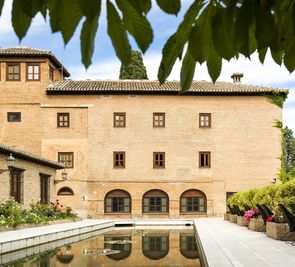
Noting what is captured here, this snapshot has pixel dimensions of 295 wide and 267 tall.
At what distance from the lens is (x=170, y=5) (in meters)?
1.39

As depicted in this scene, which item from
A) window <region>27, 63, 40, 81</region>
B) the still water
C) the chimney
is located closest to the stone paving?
the still water

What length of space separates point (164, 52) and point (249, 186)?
111ft

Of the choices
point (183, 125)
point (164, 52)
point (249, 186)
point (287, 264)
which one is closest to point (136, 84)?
point (183, 125)

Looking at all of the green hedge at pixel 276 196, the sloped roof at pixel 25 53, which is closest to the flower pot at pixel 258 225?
the green hedge at pixel 276 196

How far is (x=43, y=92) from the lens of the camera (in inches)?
1362

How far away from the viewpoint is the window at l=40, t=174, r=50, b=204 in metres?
27.0

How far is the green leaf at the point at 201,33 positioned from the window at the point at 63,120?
110 ft

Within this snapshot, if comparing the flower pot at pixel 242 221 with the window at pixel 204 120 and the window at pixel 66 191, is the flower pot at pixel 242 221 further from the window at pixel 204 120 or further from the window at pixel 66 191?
the window at pixel 66 191

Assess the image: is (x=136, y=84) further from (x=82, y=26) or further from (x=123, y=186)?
(x=82, y=26)

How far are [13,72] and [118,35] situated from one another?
33.7m

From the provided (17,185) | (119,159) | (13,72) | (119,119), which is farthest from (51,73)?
(17,185)

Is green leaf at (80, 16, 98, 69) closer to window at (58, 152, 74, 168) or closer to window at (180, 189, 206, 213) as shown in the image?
window at (58, 152, 74, 168)

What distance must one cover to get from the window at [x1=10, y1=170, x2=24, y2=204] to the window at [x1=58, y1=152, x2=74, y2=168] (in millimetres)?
10799

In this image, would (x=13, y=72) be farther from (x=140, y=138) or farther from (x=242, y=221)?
(x=242, y=221)
